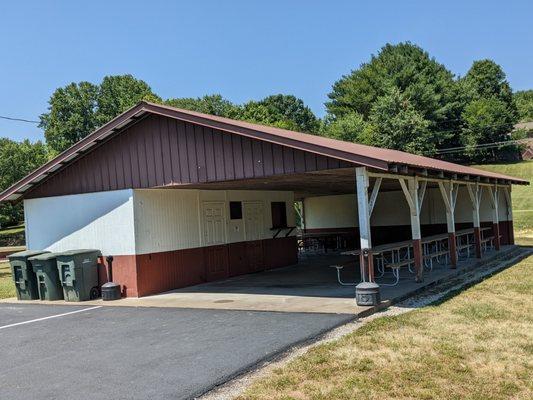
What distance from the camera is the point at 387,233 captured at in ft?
67.7

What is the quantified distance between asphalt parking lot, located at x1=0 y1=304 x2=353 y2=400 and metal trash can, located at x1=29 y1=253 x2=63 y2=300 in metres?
1.79

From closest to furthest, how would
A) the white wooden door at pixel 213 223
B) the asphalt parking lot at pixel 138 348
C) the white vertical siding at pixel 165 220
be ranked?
the asphalt parking lot at pixel 138 348, the white vertical siding at pixel 165 220, the white wooden door at pixel 213 223

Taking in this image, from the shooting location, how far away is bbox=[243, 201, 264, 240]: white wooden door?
49.6 feet

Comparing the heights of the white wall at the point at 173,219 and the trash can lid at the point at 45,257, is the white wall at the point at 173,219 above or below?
above

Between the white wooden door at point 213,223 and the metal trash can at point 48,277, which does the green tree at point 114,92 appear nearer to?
the white wooden door at point 213,223

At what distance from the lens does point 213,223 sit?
13.7 meters

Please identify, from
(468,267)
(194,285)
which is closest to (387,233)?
(468,267)

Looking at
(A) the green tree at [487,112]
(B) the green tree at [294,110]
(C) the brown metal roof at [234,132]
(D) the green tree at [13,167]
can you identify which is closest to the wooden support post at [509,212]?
(C) the brown metal roof at [234,132]

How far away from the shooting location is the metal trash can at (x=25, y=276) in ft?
39.1

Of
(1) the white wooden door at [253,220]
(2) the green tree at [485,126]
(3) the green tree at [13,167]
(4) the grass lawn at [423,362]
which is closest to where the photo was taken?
(4) the grass lawn at [423,362]

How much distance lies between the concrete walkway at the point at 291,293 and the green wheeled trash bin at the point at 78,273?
0.43m

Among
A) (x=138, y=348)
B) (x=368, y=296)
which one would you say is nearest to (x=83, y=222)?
(x=138, y=348)

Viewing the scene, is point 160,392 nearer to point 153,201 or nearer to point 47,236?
point 153,201

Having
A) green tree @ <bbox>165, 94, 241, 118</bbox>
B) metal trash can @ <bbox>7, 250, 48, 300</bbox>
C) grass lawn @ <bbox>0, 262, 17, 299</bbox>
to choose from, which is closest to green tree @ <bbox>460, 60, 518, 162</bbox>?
green tree @ <bbox>165, 94, 241, 118</bbox>
